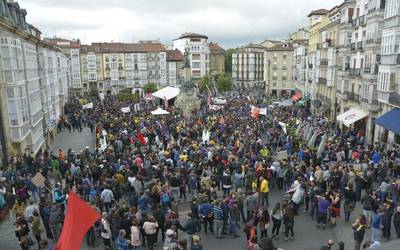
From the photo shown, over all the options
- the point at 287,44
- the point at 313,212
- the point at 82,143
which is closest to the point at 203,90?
the point at 287,44

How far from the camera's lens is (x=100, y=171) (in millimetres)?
18406

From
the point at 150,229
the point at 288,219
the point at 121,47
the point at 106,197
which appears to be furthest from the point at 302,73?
the point at 150,229

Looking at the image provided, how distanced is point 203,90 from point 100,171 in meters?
74.3

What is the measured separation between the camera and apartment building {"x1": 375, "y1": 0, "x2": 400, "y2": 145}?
88.6 feet

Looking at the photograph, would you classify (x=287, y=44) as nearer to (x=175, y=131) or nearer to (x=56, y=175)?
(x=175, y=131)

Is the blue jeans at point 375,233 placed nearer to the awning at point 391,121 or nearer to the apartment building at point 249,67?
the awning at point 391,121

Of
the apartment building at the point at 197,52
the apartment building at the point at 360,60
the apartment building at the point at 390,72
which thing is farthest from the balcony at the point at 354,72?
the apartment building at the point at 197,52

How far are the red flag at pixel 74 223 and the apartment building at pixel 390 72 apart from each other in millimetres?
21747

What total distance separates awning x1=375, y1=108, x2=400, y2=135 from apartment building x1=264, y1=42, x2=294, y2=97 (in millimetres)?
67713

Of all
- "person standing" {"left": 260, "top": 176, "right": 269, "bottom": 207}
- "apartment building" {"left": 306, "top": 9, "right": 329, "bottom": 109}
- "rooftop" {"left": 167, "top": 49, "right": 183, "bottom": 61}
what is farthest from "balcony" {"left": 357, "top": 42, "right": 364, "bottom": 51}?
"rooftop" {"left": 167, "top": 49, "right": 183, "bottom": 61}

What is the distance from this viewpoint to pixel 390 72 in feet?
92.2

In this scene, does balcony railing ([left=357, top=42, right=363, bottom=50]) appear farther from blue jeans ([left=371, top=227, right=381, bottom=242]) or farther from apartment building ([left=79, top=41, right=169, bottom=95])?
apartment building ([left=79, top=41, right=169, bottom=95])

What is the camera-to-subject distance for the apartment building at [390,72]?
88.6ft

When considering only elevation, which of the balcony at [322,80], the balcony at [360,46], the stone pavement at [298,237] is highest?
the balcony at [360,46]
